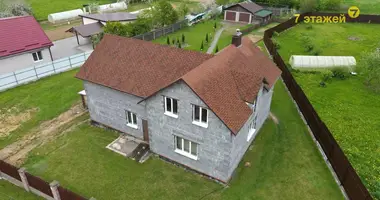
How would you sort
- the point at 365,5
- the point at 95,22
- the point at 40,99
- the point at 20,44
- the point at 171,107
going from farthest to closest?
1. the point at 365,5
2. the point at 95,22
3. the point at 20,44
4. the point at 40,99
5. the point at 171,107

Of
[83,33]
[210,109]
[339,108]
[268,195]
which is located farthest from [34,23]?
[339,108]

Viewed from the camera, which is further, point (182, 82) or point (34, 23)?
point (34, 23)

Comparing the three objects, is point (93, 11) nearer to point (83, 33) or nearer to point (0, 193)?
point (83, 33)

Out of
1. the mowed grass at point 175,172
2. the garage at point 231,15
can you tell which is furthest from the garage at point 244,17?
the mowed grass at point 175,172

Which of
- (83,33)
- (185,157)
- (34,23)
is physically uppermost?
(34,23)

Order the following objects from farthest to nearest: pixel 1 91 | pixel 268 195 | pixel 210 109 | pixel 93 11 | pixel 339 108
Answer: pixel 93 11 < pixel 1 91 < pixel 339 108 < pixel 268 195 < pixel 210 109

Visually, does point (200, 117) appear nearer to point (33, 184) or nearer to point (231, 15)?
point (33, 184)

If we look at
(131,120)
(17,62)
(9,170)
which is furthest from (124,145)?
(17,62)
